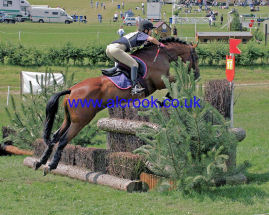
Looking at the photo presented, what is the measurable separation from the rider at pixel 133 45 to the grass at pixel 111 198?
1.74 metres

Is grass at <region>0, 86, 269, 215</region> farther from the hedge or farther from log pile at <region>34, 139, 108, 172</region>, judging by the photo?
the hedge

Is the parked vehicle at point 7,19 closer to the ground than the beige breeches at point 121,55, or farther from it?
closer to the ground

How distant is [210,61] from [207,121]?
1718 centimetres

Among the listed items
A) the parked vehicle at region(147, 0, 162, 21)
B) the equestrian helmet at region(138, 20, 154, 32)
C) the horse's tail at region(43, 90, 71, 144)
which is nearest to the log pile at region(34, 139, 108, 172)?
the horse's tail at region(43, 90, 71, 144)

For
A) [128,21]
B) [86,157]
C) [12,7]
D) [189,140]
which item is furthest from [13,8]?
[189,140]

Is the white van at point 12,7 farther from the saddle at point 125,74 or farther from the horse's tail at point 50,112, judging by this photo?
the saddle at point 125,74

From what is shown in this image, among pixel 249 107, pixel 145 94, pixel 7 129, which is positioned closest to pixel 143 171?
pixel 145 94

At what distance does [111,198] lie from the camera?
6.87m

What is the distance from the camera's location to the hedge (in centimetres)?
2319

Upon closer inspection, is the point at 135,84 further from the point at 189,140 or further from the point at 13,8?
the point at 13,8

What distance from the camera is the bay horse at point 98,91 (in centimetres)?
789

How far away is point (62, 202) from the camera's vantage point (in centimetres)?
673

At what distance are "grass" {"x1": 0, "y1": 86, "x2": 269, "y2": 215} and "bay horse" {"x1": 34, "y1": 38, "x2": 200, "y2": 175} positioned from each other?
522 mm

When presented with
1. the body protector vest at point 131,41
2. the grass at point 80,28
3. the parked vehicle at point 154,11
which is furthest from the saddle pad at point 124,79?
the parked vehicle at point 154,11
